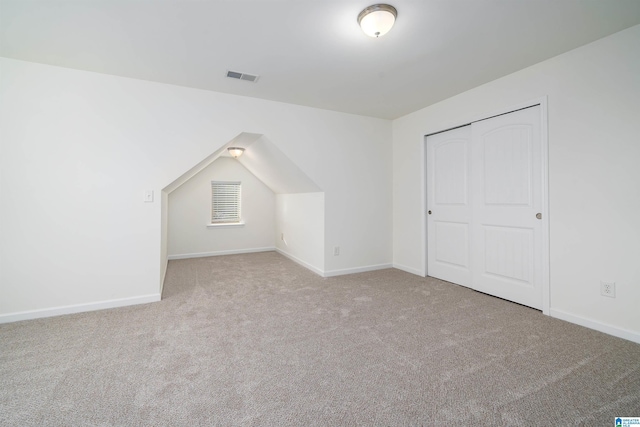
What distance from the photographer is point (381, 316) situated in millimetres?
2639

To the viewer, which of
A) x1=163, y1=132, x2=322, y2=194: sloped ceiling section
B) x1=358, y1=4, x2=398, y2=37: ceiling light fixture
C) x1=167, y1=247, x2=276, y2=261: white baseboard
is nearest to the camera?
x1=358, y1=4, x2=398, y2=37: ceiling light fixture

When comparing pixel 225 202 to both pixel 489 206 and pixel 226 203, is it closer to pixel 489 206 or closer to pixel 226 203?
pixel 226 203

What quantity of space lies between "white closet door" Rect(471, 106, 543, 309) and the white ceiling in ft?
2.13

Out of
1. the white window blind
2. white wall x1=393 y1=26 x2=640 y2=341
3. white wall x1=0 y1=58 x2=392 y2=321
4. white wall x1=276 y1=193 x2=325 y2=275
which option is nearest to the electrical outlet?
white wall x1=393 y1=26 x2=640 y2=341

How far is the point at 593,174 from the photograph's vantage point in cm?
234

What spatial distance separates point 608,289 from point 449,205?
172 centimetres

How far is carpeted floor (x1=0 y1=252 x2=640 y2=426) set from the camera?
56.2 inches

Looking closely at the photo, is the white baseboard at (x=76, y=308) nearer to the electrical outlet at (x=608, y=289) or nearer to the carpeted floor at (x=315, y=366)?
the carpeted floor at (x=315, y=366)

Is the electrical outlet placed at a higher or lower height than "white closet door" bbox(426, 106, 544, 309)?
lower

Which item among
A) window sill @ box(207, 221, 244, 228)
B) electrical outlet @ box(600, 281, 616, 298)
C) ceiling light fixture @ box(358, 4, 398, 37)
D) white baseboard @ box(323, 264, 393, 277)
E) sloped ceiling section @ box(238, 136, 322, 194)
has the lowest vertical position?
white baseboard @ box(323, 264, 393, 277)

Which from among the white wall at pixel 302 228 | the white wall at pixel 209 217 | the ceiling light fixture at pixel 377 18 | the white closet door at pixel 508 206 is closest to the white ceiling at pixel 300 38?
the ceiling light fixture at pixel 377 18

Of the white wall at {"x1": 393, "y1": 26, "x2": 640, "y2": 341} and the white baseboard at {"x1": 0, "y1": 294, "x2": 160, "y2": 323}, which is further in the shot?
the white baseboard at {"x1": 0, "y1": 294, "x2": 160, "y2": 323}

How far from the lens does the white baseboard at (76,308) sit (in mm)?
2564

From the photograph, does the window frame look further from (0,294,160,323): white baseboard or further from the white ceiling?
the white ceiling
